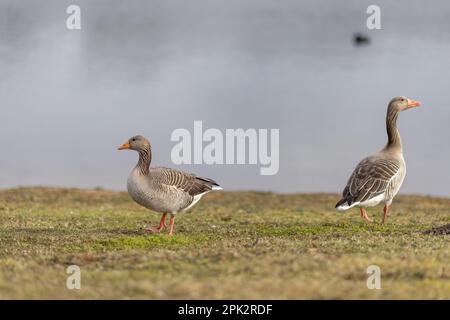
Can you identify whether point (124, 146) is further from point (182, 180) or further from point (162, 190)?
point (162, 190)

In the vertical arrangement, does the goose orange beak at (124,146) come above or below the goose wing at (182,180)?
above

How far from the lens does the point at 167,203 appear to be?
72.2ft

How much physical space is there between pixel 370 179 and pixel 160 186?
6.59 meters

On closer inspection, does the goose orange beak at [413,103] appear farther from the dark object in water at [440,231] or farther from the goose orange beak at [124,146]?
the goose orange beak at [124,146]

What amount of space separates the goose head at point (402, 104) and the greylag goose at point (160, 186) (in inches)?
288

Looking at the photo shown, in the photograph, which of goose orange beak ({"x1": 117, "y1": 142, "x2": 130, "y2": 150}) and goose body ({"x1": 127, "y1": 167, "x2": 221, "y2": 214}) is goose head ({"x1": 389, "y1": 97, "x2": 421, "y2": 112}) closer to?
goose body ({"x1": 127, "y1": 167, "x2": 221, "y2": 214})

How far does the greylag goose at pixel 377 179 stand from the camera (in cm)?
2317

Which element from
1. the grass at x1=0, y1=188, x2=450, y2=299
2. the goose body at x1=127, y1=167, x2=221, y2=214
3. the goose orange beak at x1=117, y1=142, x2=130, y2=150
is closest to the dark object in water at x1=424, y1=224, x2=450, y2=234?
the grass at x1=0, y1=188, x2=450, y2=299

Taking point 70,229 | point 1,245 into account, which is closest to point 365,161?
point 70,229

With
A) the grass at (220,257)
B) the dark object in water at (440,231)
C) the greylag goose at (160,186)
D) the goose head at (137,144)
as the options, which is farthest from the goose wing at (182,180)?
the dark object in water at (440,231)

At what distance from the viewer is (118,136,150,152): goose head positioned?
2314cm
